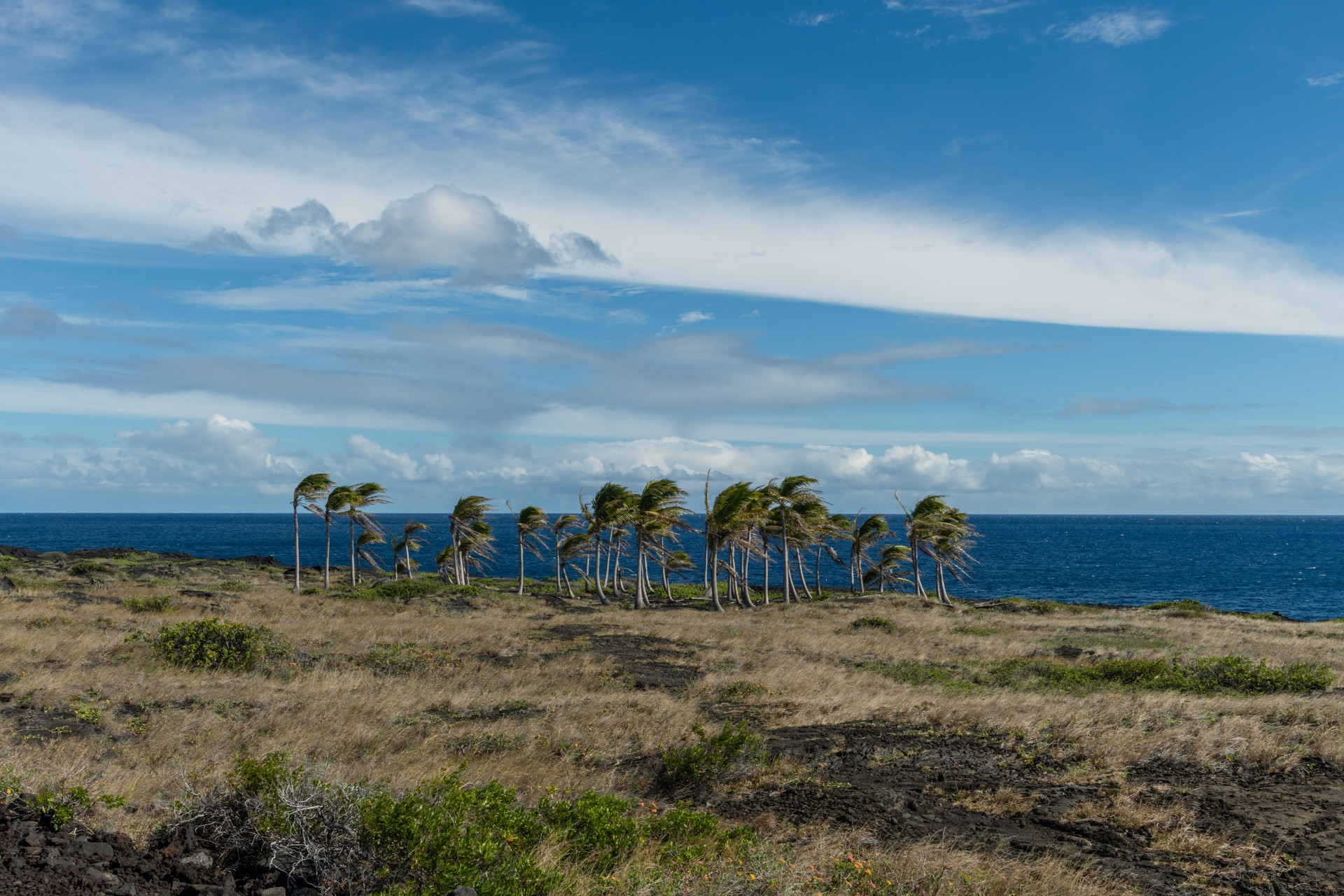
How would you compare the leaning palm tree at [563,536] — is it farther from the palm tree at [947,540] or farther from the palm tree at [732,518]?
the palm tree at [947,540]

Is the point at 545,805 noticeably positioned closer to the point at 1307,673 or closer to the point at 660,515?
the point at 1307,673

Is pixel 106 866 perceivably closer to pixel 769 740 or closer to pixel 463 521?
pixel 769 740

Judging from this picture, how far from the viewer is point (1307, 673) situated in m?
17.5

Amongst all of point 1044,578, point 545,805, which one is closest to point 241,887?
point 545,805

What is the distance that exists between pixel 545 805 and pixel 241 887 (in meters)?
2.77

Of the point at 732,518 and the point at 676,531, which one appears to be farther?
the point at 676,531

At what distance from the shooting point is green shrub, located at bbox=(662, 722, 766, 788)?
10328mm

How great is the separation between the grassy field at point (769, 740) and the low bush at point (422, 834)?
4.5 inches

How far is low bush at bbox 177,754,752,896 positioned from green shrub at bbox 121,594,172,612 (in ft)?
67.1

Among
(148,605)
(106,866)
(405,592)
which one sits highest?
(106,866)

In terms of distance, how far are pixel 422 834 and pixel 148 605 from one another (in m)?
23.2

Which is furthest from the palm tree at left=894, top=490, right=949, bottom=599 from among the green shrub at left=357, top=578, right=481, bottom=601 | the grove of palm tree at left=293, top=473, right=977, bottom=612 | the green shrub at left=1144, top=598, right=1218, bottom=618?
the green shrub at left=357, top=578, right=481, bottom=601

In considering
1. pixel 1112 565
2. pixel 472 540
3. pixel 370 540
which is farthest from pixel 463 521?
pixel 1112 565

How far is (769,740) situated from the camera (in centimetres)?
1266
